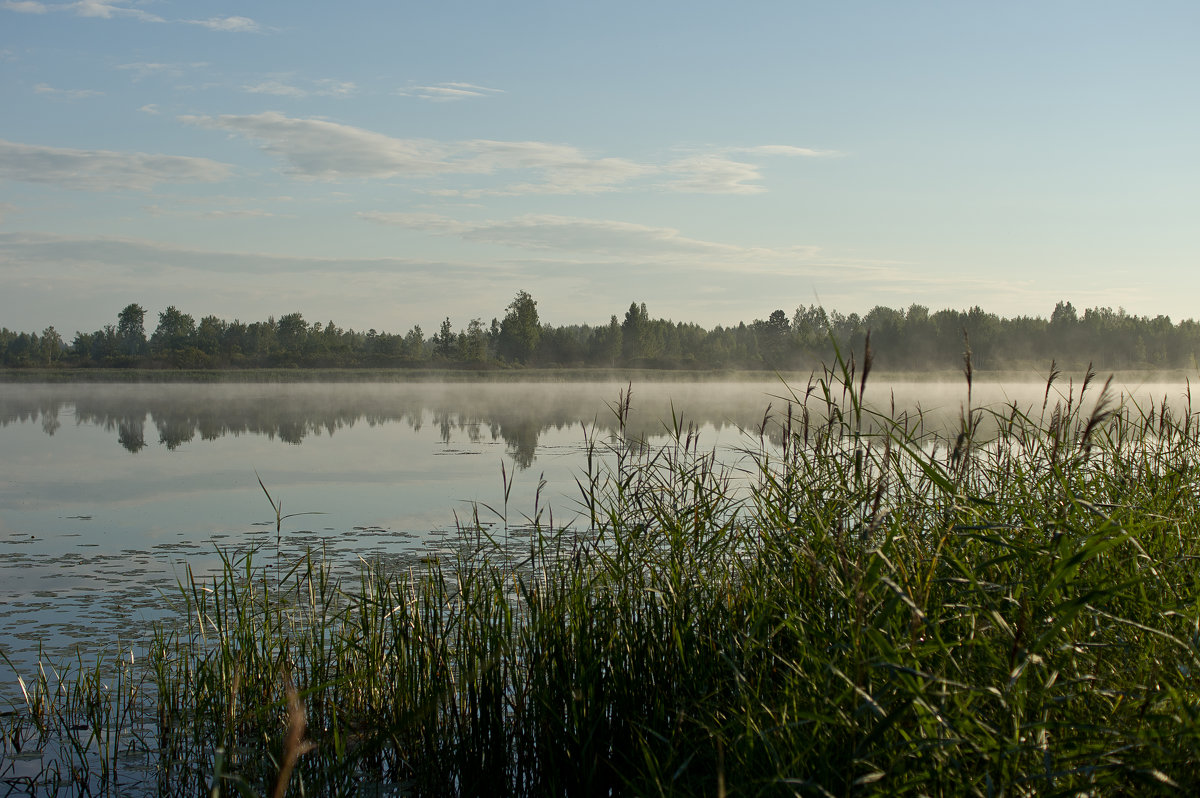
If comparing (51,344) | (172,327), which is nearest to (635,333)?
(172,327)

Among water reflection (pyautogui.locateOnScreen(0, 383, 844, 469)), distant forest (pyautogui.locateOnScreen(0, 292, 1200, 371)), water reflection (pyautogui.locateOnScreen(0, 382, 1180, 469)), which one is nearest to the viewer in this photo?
water reflection (pyautogui.locateOnScreen(0, 382, 1180, 469))

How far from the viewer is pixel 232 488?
41.4 feet

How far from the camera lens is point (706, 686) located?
10.7 feet

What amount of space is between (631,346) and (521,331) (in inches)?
466

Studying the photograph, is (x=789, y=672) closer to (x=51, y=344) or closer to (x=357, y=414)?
(x=357, y=414)

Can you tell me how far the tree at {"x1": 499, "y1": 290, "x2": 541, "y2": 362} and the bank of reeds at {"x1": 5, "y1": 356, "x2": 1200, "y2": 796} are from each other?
6859cm

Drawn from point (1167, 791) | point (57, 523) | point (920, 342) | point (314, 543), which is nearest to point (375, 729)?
point (1167, 791)

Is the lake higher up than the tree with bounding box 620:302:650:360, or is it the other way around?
the tree with bounding box 620:302:650:360

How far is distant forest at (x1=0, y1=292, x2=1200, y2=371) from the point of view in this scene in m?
71.3

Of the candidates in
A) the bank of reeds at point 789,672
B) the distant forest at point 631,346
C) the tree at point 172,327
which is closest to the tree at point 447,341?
the distant forest at point 631,346

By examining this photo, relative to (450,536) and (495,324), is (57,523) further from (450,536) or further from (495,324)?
(495,324)

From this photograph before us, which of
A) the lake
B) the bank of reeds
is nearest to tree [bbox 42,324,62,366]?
the lake

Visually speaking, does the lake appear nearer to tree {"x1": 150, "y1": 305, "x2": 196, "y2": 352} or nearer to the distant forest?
the distant forest

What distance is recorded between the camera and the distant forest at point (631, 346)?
7131 cm
